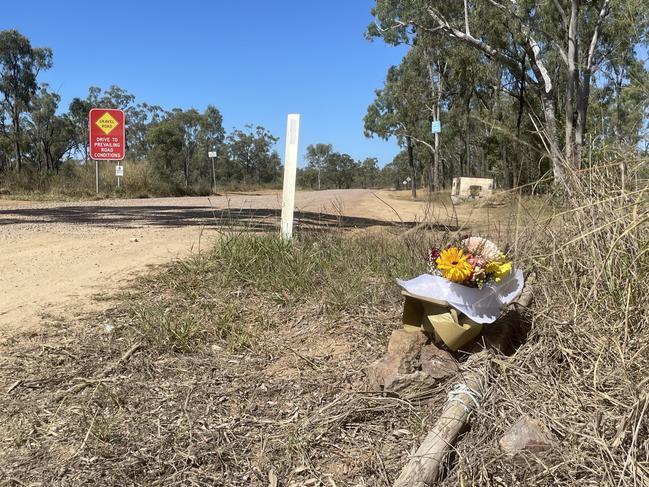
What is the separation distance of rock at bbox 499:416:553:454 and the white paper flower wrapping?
58 cm

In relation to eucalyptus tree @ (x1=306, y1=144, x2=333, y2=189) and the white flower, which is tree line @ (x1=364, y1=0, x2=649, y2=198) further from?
eucalyptus tree @ (x1=306, y1=144, x2=333, y2=189)

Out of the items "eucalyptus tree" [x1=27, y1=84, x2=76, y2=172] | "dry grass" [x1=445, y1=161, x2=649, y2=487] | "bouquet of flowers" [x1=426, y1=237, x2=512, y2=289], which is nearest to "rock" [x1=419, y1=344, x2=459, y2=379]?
"dry grass" [x1=445, y1=161, x2=649, y2=487]

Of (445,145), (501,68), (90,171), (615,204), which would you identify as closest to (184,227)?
(615,204)

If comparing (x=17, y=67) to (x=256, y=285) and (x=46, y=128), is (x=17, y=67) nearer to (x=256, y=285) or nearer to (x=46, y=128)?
(x=46, y=128)

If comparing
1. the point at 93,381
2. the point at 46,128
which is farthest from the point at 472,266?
the point at 46,128

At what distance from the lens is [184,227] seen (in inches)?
343

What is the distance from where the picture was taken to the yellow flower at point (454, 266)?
2.68 meters

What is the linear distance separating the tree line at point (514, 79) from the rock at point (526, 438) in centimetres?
143

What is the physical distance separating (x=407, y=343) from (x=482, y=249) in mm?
631

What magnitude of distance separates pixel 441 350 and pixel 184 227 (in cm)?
659

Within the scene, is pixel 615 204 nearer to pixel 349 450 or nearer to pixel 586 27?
pixel 349 450

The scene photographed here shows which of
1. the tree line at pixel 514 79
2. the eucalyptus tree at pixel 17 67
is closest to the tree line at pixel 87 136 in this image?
the eucalyptus tree at pixel 17 67

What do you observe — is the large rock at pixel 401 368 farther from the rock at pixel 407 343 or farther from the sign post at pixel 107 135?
the sign post at pixel 107 135

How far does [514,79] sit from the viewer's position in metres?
23.2
